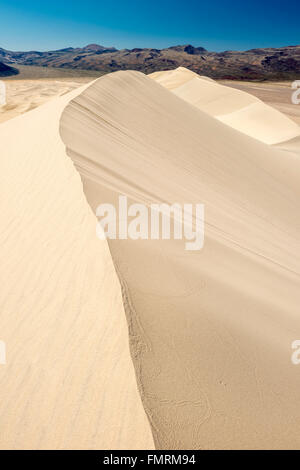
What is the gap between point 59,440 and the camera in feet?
5.66

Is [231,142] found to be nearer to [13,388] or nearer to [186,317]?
[186,317]

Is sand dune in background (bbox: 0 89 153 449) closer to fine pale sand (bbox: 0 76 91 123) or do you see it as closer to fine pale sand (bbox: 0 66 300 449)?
fine pale sand (bbox: 0 66 300 449)

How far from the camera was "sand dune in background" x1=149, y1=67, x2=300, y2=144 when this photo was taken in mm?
14898

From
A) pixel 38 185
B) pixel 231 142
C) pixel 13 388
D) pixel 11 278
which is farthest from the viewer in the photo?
pixel 231 142

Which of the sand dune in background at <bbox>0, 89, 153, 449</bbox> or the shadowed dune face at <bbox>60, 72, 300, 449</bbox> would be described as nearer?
the sand dune in background at <bbox>0, 89, 153, 449</bbox>

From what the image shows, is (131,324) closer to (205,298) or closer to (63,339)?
(63,339)

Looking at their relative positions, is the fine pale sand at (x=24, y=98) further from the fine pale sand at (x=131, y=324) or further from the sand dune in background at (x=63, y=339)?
the sand dune in background at (x=63, y=339)

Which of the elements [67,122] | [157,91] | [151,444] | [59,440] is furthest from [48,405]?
[157,91]

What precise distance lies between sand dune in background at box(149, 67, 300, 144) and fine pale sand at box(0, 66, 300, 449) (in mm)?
Result: 11535

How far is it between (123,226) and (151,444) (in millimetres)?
1872

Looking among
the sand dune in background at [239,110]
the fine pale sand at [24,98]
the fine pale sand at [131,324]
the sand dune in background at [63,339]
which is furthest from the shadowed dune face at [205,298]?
the fine pale sand at [24,98]

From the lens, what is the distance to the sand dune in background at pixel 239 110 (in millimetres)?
14898

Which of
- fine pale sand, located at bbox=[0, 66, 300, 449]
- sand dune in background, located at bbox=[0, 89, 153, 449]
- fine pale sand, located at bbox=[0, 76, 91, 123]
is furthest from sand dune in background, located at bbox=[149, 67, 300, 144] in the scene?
sand dune in background, located at bbox=[0, 89, 153, 449]

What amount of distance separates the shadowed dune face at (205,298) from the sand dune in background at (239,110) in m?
9.58
